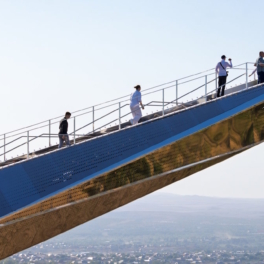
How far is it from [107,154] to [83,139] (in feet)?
5.87

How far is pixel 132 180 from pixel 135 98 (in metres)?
2.86

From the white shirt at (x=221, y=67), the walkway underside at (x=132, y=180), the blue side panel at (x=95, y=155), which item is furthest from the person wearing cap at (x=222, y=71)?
the walkway underside at (x=132, y=180)

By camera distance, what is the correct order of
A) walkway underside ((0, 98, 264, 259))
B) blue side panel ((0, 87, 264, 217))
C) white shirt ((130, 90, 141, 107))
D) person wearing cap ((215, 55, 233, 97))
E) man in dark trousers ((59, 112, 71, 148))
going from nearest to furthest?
blue side panel ((0, 87, 264, 217)), walkway underside ((0, 98, 264, 259)), man in dark trousers ((59, 112, 71, 148)), white shirt ((130, 90, 141, 107)), person wearing cap ((215, 55, 233, 97))

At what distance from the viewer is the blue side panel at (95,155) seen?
19.9 metres

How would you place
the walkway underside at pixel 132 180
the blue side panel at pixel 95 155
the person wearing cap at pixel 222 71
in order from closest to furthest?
the blue side panel at pixel 95 155, the walkway underside at pixel 132 180, the person wearing cap at pixel 222 71

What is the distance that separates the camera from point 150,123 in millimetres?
21734

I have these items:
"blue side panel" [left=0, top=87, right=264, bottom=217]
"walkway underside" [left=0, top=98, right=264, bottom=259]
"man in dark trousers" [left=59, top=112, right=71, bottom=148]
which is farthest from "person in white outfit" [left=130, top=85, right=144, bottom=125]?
"man in dark trousers" [left=59, top=112, right=71, bottom=148]

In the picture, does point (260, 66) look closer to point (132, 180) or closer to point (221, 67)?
point (221, 67)

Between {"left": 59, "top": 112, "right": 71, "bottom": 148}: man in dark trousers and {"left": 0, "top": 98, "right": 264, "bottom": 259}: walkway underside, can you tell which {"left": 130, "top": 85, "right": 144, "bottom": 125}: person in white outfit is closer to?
{"left": 0, "top": 98, "right": 264, "bottom": 259}: walkway underside

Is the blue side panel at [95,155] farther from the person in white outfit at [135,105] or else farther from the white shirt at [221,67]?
the white shirt at [221,67]

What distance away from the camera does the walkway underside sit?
2048cm

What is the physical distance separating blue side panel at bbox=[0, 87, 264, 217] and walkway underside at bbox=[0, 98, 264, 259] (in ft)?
0.72

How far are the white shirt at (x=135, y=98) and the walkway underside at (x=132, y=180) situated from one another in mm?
1859

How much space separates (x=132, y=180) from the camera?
838 inches
